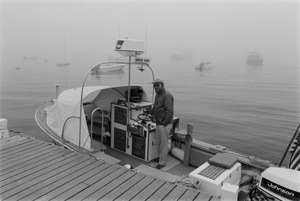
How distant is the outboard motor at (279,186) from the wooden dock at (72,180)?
61 centimetres

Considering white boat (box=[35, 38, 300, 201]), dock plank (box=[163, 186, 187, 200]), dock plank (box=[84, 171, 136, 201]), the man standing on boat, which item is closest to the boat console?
white boat (box=[35, 38, 300, 201])

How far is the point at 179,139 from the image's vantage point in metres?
5.35

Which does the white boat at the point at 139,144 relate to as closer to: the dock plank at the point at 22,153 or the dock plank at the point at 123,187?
the dock plank at the point at 123,187

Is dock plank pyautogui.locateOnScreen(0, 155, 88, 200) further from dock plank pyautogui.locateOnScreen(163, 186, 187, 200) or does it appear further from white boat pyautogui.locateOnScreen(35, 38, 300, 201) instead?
dock plank pyautogui.locateOnScreen(163, 186, 187, 200)

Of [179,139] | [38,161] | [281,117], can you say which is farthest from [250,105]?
[38,161]

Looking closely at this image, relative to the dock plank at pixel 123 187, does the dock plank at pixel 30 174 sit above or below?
below

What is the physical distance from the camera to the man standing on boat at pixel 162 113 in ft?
15.1

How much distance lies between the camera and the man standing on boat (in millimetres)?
4613

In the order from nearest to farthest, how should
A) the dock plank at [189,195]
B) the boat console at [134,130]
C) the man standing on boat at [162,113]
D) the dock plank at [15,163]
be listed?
the dock plank at [189,195]
the dock plank at [15,163]
the man standing on boat at [162,113]
the boat console at [134,130]

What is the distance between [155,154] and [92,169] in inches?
65.4

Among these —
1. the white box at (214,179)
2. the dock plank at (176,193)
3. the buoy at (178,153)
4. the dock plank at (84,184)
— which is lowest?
the buoy at (178,153)

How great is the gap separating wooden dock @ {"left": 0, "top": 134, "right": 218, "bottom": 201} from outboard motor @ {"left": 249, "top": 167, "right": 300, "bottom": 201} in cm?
61

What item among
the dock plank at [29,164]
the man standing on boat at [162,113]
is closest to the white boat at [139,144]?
the man standing on boat at [162,113]

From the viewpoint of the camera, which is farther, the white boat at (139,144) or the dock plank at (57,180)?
the white boat at (139,144)
